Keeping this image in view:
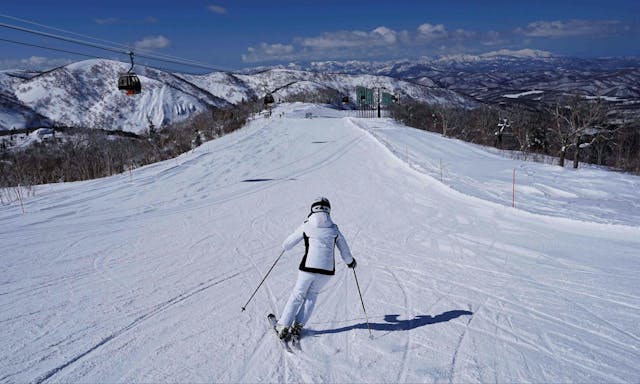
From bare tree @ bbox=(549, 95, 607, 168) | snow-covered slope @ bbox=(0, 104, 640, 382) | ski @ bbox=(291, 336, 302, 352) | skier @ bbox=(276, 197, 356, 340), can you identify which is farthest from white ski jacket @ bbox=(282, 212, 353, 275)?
bare tree @ bbox=(549, 95, 607, 168)

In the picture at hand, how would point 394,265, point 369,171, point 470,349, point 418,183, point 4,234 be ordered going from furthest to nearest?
point 369,171, point 418,183, point 4,234, point 394,265, point 470,349

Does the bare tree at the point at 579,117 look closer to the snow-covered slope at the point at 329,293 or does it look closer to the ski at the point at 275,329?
the snow-covered slope at the point at 329,293

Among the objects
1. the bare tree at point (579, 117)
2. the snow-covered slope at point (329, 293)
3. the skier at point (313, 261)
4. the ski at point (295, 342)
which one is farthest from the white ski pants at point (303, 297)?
the bare tree at point (579, 117)

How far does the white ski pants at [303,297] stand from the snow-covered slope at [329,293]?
389 millimetres

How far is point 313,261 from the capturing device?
5078 millimetres

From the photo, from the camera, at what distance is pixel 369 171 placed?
20250mm

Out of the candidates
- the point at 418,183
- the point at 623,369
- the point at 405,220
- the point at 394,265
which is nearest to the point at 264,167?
the point at 418,183

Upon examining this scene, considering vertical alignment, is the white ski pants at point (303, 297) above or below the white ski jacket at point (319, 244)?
below

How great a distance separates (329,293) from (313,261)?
6.87 ft

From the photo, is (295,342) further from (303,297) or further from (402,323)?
(402,323)

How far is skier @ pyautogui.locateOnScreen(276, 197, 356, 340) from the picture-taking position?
16.7ft

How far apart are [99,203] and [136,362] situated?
11.7 meters

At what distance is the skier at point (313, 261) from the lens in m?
5.09

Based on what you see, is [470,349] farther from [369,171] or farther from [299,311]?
[369,171]
